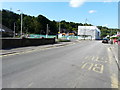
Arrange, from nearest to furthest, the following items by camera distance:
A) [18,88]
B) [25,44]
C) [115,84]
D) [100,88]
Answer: [18,88]
[100,88]
[115,84]
[25,44]

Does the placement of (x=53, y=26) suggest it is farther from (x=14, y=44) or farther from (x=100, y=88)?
(x=100, y=88)

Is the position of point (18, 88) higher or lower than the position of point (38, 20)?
lower

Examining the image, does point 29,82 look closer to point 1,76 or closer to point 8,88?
point 8,88

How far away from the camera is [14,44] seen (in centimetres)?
1764

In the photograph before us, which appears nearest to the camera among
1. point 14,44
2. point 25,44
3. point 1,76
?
point 1,76

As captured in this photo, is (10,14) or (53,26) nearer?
(10,14)

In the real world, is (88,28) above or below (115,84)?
above

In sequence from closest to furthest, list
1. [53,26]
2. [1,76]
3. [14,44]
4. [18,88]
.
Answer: [18,88] → [1,76] → [14,44] → [53,26]

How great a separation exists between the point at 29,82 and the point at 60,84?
1.17 meters

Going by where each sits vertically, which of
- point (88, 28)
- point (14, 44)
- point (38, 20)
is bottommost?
point (14, 44)

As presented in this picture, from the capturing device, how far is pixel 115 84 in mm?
4617

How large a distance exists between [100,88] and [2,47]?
14.4 metres

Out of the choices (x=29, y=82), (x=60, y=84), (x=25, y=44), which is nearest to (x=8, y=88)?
(x=29, y=82)

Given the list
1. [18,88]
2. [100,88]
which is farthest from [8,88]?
[100,88]
